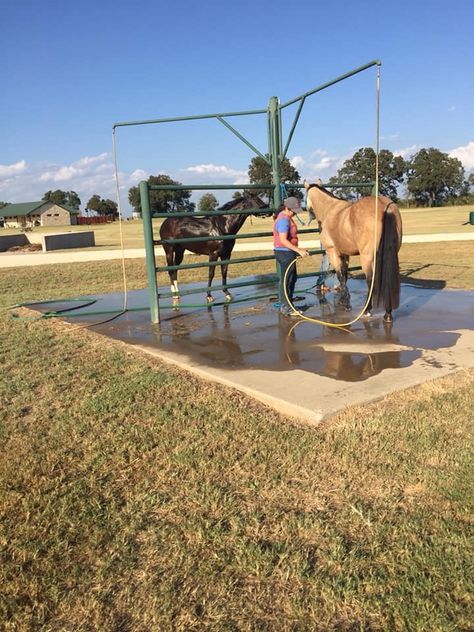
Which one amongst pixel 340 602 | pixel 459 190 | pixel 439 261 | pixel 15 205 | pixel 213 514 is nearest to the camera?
pixel 340 602

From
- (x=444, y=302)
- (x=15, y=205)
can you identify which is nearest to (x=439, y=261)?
(x=444, y=302)

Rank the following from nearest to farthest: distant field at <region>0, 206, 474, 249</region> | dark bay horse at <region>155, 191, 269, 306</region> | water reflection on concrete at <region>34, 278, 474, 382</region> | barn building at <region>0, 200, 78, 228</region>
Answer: water reflection on concrete at <region>34, 278, 474, 382</region>, dark bay horse at <region>155, 191, 269, 306</region>, distant field at <region>0, 206, 474, 249</region>, barn building at <region>0, 200, 78, 228</region>

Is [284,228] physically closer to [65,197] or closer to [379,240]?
[379,240]

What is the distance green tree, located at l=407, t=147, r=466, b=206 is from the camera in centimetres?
9100

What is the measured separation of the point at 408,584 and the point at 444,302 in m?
6.62

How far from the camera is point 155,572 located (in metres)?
2.20

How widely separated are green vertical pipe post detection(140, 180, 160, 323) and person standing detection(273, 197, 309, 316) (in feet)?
5.86

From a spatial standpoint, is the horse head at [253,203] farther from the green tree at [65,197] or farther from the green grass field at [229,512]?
the green tree at [65,197]

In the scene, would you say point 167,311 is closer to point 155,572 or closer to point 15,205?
point 155,572

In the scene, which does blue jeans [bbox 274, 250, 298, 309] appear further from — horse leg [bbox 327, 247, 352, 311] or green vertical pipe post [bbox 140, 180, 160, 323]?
green vertical pipe post [bbox 140, 180, 160, 323]

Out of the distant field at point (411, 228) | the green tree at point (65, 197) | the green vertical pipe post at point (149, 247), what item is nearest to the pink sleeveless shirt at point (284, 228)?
the green vertical pipe post at point (149, 247)

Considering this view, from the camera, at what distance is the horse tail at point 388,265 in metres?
6.42

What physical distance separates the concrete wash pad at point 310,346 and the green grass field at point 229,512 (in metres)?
0.25

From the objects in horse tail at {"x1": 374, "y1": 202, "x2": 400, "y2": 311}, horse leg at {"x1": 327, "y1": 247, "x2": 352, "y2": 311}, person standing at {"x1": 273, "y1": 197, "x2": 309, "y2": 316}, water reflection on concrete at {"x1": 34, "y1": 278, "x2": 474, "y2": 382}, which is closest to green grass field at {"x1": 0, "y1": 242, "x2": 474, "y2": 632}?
water reflection on concrete at {"x1": 34, "y1": 278, "x2": 474, "y2": 382}
